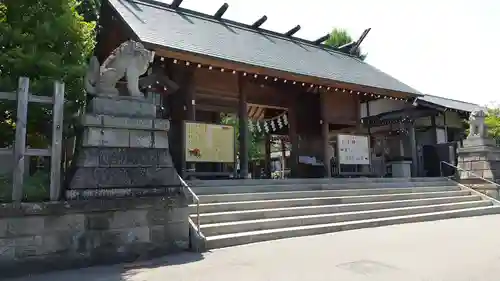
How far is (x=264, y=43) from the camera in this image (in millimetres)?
13539

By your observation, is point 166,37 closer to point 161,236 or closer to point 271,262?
point 161,236

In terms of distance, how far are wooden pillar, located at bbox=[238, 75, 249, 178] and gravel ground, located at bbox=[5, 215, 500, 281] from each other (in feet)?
14.1

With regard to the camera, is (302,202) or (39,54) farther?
(302,202)

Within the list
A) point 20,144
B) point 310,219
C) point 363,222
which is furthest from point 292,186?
point 20,144

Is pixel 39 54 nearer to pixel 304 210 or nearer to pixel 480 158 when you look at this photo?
pixel 304 210

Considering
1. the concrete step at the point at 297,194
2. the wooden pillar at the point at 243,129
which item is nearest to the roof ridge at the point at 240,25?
the wooden pillar at the point at 243,129

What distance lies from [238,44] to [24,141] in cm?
820

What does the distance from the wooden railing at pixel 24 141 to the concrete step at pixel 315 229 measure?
2.19 m

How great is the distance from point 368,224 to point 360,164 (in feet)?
18.3

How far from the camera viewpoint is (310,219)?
7227mm

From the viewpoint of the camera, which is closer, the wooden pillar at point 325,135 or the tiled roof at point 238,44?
the tiled roof at point 238,44

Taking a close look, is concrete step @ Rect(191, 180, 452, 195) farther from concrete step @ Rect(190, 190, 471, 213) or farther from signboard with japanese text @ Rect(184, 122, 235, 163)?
signboard with japanese text @ Rect(184, 122, 235, 163)

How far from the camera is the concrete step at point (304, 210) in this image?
6.47 meters

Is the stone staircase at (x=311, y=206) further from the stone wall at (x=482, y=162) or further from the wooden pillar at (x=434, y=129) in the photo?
the wooden pillar at (x=434, y=129)
